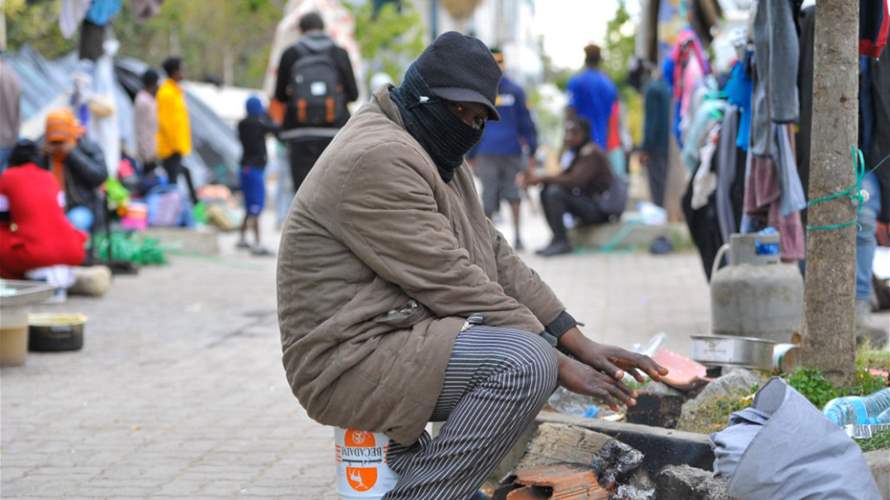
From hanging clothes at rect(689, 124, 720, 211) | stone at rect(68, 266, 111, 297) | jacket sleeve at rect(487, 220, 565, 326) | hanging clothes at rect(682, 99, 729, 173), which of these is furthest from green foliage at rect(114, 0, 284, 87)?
jacket sleeve at rect(487, 220, 565, 326)

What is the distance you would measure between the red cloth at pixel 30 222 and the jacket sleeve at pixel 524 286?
5.66 metres

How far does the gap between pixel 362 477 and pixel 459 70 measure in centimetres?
123

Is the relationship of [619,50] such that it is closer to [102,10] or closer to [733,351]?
[102,10]

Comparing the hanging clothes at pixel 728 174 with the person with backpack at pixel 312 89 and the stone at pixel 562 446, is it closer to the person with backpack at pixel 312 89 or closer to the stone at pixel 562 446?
the stone at pixel 562 446

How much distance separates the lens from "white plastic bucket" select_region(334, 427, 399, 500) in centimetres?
379

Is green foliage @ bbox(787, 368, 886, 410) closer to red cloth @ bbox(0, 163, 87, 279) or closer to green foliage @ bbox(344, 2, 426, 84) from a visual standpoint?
red cloth @ bbox(0, 163, 87, 279)

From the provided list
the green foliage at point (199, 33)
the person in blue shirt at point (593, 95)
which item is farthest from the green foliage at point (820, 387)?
the green foliage at point (199, 33)

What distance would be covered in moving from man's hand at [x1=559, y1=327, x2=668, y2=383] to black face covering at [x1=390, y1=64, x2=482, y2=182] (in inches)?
26.8

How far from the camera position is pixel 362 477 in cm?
381

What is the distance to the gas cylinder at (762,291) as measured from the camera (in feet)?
21.7

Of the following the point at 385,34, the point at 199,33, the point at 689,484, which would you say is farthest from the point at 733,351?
the point at 199,33

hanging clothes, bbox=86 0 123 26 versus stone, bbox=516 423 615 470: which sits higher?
hanging clothes, bbox=86 0 123 26

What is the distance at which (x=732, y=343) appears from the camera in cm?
541

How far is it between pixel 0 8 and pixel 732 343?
1014 cm
